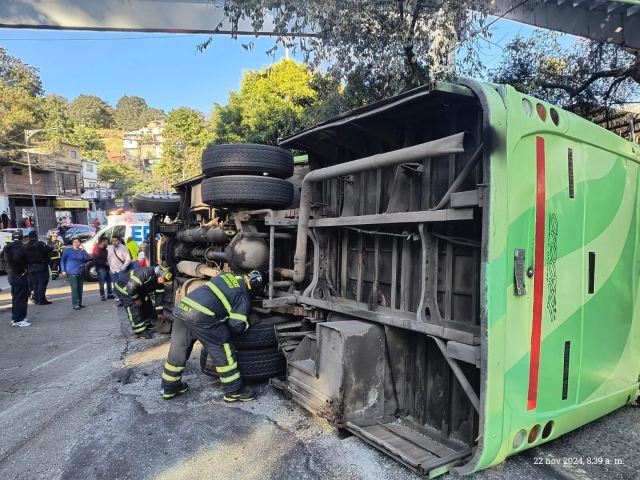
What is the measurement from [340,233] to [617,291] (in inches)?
82.1

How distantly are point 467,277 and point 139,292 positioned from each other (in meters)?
5.06

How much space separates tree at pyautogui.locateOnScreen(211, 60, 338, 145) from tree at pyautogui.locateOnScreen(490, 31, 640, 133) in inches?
274

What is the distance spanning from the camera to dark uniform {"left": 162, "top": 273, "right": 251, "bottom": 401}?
149 inches

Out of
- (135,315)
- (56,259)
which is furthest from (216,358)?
(56,259)

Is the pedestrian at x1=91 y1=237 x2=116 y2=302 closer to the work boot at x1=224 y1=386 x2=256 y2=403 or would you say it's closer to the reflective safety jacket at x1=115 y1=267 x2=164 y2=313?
the reflective safety jacket at x1=115 y1=267 x2=164 y2=313

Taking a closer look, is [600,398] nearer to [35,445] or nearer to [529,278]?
[529,278]

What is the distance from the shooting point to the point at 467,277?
105 inches

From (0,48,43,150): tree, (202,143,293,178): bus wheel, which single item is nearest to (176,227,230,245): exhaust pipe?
(202,143,293,178): bus wheel

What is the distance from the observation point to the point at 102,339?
6.32 metres

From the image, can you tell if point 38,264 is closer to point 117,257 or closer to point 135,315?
point 117,257

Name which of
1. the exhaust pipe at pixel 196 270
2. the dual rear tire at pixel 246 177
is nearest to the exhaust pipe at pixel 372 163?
the dual rear tire at pixel 246 177

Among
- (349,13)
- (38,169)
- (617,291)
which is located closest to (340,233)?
(617,291)

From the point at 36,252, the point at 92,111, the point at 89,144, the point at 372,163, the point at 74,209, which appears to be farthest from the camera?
the point at 92,111

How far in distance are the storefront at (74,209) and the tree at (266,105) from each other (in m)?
24.9
